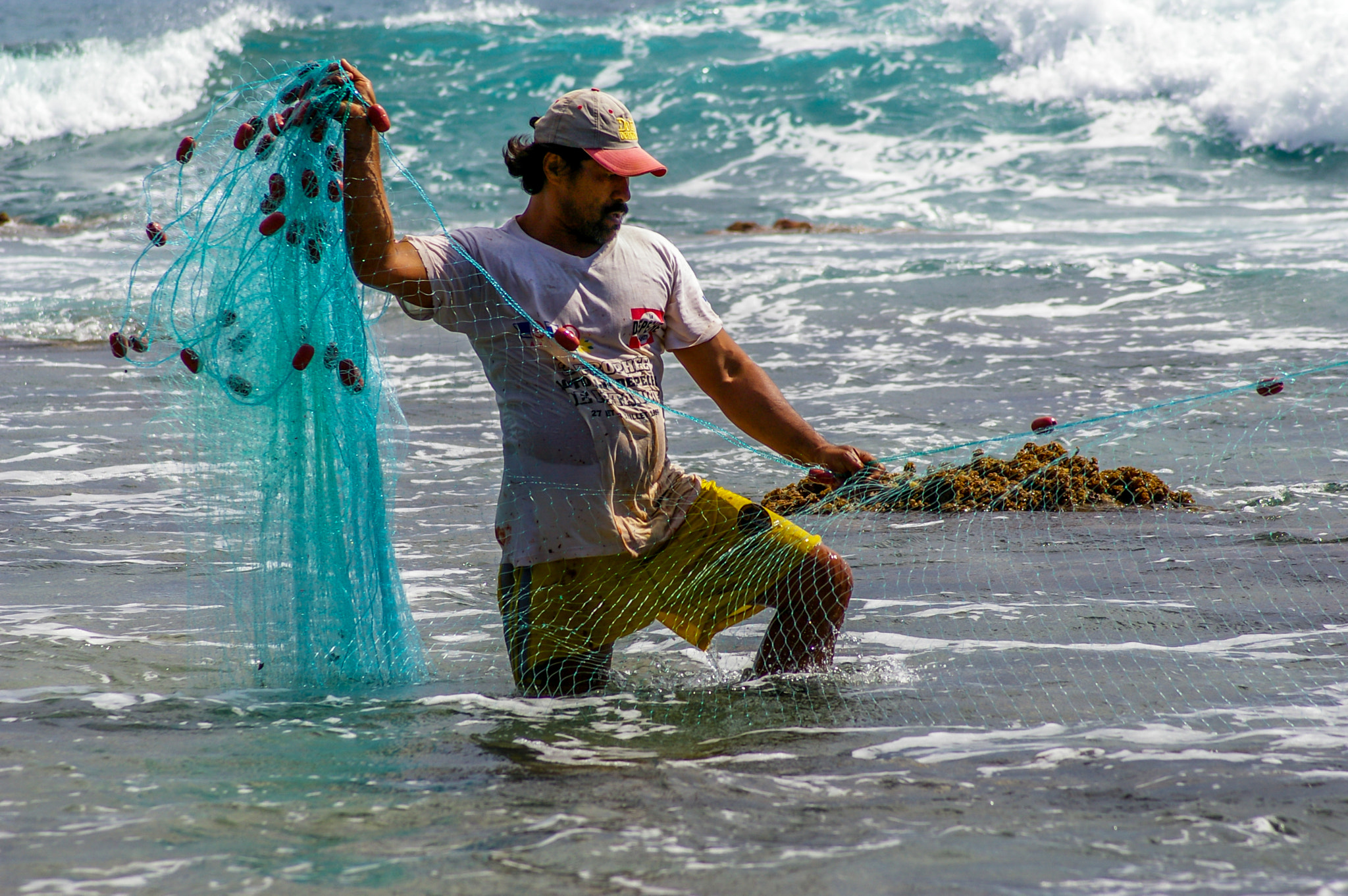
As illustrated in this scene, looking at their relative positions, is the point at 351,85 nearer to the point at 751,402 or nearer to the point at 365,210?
the point at 365,210

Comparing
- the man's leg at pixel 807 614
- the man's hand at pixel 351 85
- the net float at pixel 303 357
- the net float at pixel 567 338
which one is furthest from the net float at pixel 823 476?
the man's hand at pixel 351 85

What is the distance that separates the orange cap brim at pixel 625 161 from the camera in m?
3.27

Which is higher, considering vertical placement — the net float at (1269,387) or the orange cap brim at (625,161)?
the orange cap brim at (625,161)

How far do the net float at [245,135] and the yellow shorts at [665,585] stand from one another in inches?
54.1

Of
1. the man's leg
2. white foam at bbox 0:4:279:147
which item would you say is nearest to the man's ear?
the man's leg

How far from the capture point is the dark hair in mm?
3307

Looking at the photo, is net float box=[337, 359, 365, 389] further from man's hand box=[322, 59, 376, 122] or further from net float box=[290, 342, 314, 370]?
man's hand box=[322, 59, 376, 122]

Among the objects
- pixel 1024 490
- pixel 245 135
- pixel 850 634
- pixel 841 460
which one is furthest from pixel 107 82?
pixel 841 460

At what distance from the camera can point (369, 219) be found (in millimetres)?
3109

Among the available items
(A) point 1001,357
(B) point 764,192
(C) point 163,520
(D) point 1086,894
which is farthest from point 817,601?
(B) point 764,192

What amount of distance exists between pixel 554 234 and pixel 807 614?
1.33 meters

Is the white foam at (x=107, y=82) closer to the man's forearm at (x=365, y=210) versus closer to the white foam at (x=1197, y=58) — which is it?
the white foam at (x=1197, y=58)

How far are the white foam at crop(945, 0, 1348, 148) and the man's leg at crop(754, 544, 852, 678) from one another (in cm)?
1706

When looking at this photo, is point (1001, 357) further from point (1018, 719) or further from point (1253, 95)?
point (1253, 95)
